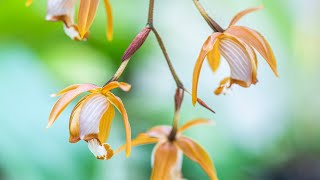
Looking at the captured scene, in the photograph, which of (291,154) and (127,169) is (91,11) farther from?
(291,154)

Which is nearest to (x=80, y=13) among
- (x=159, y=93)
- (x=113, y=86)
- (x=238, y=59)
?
(x=113, y=86)

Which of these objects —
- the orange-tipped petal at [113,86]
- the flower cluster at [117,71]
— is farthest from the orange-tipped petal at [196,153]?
the orange-tipped petal at [113,86]

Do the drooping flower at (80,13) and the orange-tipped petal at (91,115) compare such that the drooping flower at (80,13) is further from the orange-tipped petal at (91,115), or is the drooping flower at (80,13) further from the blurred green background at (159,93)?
the blurred green background at (159,93)

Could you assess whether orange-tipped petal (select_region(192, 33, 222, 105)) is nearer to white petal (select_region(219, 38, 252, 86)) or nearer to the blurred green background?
white petal (select_region(219, 38, 252, 86))

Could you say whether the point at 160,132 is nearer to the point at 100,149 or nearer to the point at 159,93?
the point at 100,149

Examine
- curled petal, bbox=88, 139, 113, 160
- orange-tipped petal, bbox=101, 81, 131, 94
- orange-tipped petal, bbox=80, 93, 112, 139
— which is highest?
orange-tipped petal, bbox=101, 81, 131, 94

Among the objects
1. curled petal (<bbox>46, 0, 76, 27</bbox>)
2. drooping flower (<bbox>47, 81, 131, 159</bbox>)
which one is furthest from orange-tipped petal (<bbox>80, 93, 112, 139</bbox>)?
curled petal (<bbox>46, 0, 76, 27</bbox>)

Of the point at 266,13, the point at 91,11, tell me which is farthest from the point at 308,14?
the point at 91,11
